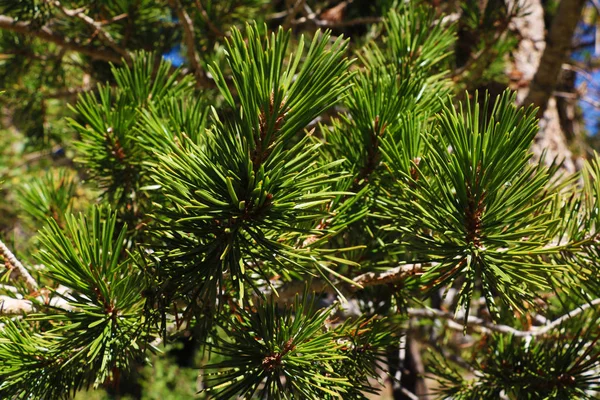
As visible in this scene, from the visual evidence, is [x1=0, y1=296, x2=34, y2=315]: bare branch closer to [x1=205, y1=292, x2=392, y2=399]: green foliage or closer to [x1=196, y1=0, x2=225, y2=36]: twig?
[x1=205, y1=292, x2=392, y2=399]: green foliage

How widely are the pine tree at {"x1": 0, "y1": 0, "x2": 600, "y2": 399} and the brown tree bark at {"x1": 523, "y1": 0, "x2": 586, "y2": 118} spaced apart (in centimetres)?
64

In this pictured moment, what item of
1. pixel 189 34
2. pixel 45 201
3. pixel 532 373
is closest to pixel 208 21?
pixel 189 34

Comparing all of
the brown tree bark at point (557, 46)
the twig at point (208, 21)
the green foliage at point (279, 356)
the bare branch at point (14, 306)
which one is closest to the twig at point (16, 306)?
the bare branch at point (14, 306)

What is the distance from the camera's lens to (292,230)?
491mm

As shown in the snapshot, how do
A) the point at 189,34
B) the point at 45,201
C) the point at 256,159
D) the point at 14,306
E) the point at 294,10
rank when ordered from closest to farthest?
the point at 256,159 < the point at 14,306 < the point at 45,201 < the point at 189,34 < the point at 294,10

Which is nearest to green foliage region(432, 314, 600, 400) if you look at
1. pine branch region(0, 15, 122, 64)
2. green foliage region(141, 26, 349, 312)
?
green foliage region(141, 26, 349, 312)

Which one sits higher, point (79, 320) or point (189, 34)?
point (189, 34)

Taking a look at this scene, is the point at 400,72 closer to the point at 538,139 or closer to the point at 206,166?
the point at 206,166

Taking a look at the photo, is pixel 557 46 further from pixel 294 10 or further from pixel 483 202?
pixel 483 202

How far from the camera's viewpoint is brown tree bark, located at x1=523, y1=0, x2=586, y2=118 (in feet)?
3.97

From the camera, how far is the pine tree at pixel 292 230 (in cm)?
47

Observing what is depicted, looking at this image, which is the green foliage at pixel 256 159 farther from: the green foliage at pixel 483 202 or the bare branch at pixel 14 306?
the bare branch at pixel 14 306

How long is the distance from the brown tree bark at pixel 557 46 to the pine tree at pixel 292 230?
0.64m

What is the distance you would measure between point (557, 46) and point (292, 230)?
107 centimetres
